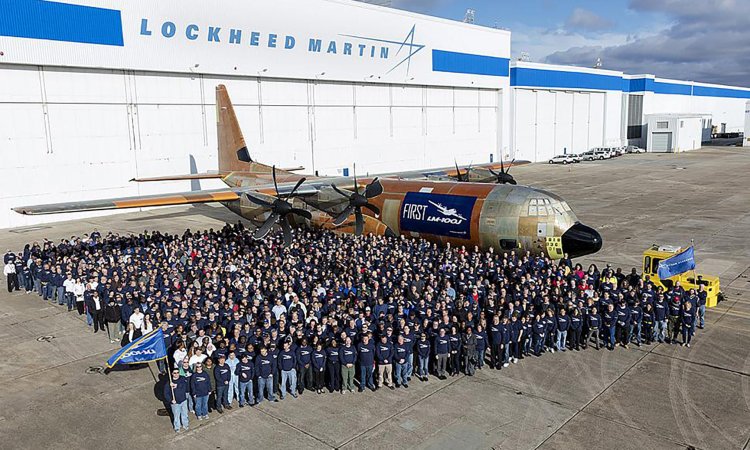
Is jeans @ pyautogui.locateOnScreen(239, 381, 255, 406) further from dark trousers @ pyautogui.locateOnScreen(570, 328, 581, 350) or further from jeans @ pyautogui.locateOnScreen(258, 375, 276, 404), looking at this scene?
dark trousers @ pyautogui.locateOnScreen(570, 328, 581, 350)

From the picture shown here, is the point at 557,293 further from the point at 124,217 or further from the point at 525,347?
the point at 124,217

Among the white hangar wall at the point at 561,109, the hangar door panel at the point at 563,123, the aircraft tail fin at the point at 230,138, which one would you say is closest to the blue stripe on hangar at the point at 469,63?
the white hangar wall at the point at 561,109

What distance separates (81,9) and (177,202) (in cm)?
2048

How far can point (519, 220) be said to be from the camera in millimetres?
21828

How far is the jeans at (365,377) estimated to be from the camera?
13.0 metres

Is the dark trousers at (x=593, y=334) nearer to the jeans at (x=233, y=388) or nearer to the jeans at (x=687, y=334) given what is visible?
the jeans at (x=687, y=334)

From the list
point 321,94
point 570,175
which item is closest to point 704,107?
point 570,175

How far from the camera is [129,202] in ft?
75.8

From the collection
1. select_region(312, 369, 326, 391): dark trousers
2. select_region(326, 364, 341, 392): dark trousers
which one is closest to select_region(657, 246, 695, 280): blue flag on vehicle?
select_region(326, 364, 341, 392): dark trousers

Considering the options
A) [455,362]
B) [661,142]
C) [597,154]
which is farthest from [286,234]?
[661,142]

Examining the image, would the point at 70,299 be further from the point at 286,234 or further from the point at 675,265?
the point at 675,265

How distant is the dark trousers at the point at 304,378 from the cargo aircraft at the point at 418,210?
34.2ft

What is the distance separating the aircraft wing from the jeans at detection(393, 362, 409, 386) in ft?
50.2

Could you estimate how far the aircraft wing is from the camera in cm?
2077
